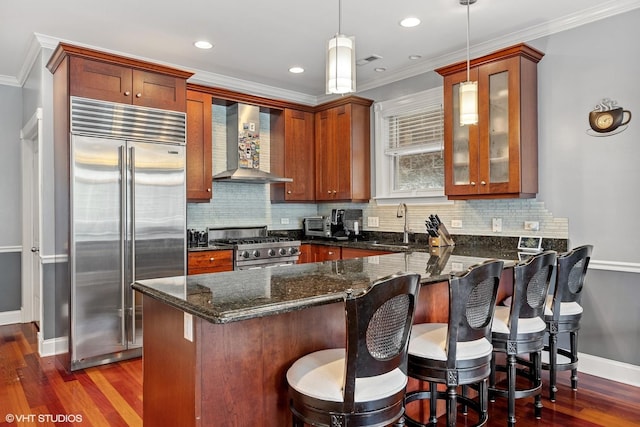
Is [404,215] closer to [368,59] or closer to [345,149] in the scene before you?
[345,149]

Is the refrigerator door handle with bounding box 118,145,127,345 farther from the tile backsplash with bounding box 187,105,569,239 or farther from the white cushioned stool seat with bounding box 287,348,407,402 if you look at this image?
the white cushioned stool seat with bounding box 287,348,407,402

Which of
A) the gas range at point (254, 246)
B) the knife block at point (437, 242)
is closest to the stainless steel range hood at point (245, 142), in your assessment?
the gas range at point (254, 246)

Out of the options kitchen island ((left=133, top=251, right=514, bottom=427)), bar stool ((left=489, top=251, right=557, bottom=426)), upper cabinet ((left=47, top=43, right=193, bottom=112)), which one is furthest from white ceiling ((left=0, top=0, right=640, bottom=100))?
kitchen island ((left=133, top=251, right=514, bottom=427))

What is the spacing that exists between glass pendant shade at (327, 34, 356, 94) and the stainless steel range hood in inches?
112

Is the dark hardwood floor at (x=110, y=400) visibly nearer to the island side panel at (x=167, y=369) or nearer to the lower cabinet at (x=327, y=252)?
the island side panel at (x=167, y=369)

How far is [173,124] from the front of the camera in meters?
4.16

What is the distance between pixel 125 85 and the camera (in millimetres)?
3906

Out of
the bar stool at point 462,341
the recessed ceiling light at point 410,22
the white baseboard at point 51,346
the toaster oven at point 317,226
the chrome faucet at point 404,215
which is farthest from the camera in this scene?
the toaster oven at point 317,226

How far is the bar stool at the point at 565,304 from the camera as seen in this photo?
2.82 metres

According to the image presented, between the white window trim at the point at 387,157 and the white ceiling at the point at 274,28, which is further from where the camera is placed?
the white window trim at the point at 387,157

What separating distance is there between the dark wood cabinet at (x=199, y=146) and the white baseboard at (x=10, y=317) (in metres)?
2.52

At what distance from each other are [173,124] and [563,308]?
3568 mm

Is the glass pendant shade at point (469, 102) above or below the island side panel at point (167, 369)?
above

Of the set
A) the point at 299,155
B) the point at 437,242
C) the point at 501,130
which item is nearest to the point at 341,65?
the point at 501,130
